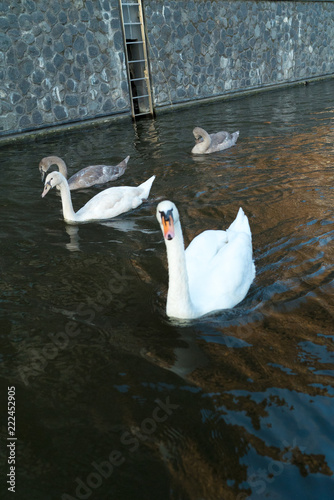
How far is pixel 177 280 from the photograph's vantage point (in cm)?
378

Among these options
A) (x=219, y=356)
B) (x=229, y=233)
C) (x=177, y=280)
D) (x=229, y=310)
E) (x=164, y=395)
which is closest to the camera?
(x=164, y=395)

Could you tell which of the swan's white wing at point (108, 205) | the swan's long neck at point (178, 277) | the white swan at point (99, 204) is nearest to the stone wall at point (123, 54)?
the white swan at point (99, 204)

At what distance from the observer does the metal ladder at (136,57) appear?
14.2 meters

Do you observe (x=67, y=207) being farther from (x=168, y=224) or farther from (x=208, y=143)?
(x=208, y=143)

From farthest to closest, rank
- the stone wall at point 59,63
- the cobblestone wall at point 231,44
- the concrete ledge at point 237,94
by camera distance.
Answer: the concrete ledge at point 237,94, the cobblestone wall at point 231,44, the stone wall at point 59,63

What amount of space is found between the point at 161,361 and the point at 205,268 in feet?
3.56

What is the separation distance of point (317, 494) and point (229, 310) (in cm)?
175

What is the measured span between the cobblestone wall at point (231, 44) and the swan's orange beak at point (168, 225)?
1239 centimetres

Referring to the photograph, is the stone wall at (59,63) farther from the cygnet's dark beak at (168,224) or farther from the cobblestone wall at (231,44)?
the cygnet's dark beak at (168,224)

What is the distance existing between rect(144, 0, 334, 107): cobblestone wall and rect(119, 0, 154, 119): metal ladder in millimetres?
259

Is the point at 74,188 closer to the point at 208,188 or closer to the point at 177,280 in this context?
the point at 208,188

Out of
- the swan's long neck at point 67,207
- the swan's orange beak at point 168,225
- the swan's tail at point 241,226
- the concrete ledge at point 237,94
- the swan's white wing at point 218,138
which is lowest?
the concrete ledge at point 237,94

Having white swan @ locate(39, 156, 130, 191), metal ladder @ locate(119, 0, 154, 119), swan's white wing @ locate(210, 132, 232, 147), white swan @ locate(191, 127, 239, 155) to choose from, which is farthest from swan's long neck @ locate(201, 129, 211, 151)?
metal ladder @ locate(119, 0, 154, 119)

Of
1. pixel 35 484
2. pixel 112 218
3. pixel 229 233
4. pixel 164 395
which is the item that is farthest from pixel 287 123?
pixel 35 484
